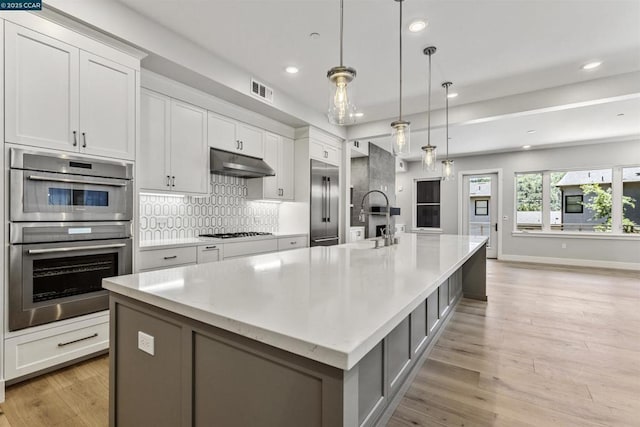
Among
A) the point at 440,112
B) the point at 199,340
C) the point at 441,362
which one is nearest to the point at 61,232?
the point at 199,340

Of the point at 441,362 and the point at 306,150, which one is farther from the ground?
the point at 306,150

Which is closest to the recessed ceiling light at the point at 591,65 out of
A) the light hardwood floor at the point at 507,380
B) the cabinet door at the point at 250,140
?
the light hardwood floor at the point at 507,380

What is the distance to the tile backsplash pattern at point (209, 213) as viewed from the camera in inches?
130

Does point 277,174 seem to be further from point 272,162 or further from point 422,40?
point 422,40

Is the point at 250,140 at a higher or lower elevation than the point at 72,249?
higher

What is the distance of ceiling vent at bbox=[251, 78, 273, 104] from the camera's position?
3.58 meters

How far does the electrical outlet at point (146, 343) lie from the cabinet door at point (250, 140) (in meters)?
3.03

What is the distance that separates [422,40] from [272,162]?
8.02 feet

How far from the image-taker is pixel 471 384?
2.02m

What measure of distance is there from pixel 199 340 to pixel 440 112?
15.1 feet

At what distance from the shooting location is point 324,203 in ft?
16.3

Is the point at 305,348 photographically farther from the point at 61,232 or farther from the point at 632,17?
the point at 632,17

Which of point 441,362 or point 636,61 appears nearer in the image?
point 441,362

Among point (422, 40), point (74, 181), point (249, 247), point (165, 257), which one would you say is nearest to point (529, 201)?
point (422, 40)
